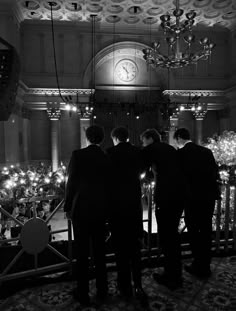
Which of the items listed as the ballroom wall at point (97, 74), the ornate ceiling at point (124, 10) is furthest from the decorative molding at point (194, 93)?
the ornate ceiling at point (124, 10)

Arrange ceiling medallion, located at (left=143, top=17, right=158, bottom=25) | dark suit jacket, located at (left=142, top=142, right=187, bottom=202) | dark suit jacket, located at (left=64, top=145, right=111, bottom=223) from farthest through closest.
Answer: ceiling medallion, located at (left=143, top=17, right=158, bottom=25) → dark suit jacket, located at (left=142, top=142, right=187, bottom=202) → dark suit jacket, located at (left=64, top=145, right=111, bottom=223)

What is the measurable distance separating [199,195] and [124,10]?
10.7 m

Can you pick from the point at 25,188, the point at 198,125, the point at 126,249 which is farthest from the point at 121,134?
the point at 198,125

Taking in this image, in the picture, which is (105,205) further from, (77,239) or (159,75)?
(159,75)

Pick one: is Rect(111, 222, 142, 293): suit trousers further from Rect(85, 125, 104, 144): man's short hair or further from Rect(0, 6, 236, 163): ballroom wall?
Rect(0, 6, 236, 163): ballroom wall

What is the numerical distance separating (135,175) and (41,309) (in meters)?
1.58

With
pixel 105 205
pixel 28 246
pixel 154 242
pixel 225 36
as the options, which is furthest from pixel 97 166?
pixel 225 36

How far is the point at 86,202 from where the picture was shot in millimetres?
2441

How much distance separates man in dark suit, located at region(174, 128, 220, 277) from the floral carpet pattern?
0.24m

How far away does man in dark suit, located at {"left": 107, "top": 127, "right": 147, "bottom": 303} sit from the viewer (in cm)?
252

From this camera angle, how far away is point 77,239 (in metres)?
2.50

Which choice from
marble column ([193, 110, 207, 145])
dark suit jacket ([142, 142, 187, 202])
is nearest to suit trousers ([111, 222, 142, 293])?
dark suit jacket ([142, 142, 187, 202])

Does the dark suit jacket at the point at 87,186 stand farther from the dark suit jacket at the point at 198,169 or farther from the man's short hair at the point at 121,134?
the dark suit jacket at the point at 198,169

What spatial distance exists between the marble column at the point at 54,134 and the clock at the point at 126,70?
3.74 m
